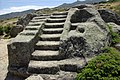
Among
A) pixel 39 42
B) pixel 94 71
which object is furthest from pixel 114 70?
pixel 39 42

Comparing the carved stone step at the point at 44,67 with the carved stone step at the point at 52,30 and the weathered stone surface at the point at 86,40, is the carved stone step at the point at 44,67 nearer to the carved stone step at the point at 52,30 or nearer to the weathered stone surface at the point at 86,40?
the weathered stone surface at the point at 86,40

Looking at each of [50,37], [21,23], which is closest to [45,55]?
[50,37]

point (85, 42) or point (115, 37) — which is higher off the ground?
point (85, 42)

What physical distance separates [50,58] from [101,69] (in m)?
2.48

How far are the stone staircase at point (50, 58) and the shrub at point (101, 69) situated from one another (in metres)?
0.54

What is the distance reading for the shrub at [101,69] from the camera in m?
8.31

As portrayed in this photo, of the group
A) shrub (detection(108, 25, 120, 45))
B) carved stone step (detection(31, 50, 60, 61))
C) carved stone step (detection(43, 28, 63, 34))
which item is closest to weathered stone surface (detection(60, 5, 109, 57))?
carved stone step (detection(31, 50, 60, 61))

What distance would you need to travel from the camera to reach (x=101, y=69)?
28.1 feet

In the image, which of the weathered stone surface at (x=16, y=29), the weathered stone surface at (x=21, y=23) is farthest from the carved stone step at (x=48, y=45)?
the weathered stone surface at (x=16, y=29)

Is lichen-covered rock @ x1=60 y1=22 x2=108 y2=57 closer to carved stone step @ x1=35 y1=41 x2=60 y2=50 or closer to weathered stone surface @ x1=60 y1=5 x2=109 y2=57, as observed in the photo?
weathered stone surface @ x1=60 y1=5 x2=109 y2=57

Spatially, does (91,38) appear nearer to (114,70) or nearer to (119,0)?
(114,70)

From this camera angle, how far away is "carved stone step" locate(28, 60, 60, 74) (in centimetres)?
941

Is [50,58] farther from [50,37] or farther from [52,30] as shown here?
[52,30]

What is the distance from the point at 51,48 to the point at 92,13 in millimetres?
3146
